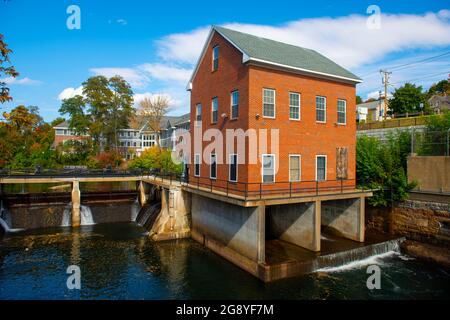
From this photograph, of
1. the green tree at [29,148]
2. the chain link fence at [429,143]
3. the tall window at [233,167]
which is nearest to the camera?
the tall window at [233,167]

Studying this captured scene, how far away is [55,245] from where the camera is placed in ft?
67.7

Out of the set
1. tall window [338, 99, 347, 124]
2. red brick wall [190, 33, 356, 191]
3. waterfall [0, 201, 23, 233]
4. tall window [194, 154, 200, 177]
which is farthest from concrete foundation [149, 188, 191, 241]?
tall window [338, 99, 347, 124]

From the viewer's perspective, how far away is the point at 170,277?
613 inches

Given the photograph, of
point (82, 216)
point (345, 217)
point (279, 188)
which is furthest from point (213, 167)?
point (82, 216)

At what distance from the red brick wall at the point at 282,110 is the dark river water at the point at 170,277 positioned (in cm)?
546

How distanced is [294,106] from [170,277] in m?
12.0

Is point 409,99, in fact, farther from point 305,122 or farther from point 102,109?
point 102,109

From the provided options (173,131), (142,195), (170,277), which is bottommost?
(170,277)

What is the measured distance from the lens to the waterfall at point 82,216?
2673 centimetres

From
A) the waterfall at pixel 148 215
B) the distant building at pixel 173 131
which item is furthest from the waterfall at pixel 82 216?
the distant building at pixel 173 131

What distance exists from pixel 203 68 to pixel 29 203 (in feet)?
65.6

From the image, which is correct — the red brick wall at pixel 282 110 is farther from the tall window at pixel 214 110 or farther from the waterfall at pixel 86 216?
the waterfall at pixel 86 216

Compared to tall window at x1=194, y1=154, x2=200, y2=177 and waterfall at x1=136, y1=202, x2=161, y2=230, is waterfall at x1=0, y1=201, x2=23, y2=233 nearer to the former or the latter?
waterfall at x1=136, y1=202, x2=161, y2=230

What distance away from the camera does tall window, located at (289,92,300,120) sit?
18531 mm
